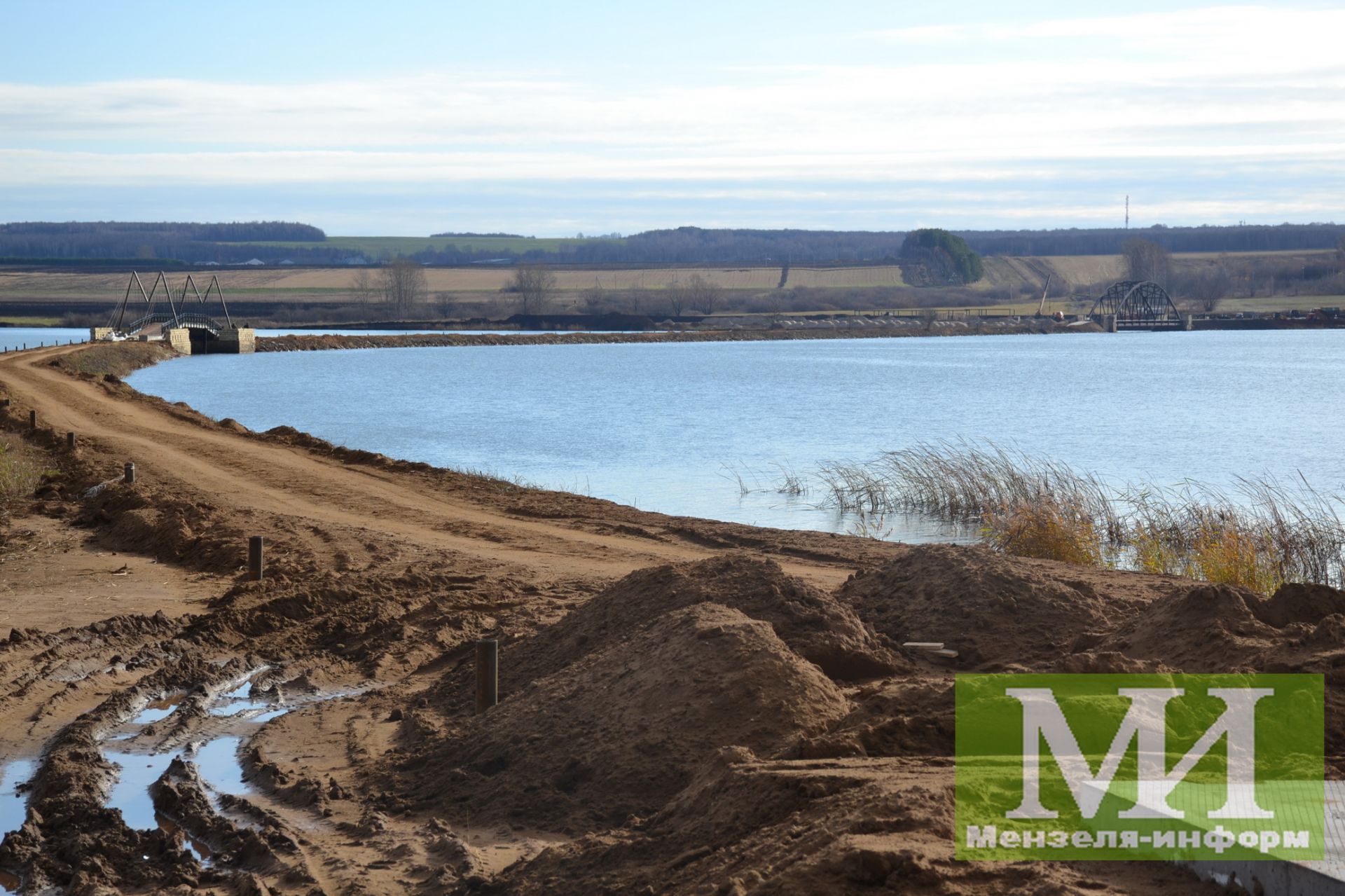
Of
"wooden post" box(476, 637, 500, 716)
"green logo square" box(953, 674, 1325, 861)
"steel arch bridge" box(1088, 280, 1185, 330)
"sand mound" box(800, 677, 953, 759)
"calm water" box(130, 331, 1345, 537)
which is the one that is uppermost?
"steel arch bridge" box(1088, 280, 1185, 330)

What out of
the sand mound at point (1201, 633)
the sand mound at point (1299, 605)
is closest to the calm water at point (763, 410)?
the sand mound at point (1299, 605)

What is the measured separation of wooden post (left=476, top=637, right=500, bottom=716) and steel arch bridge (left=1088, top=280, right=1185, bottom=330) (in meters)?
175

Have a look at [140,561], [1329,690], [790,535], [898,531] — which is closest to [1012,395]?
[898,531]

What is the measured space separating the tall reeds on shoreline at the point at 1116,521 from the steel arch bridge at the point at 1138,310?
15469 cm

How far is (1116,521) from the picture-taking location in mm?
22531

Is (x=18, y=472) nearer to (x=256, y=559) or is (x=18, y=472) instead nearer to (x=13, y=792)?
(x=256, y=559)

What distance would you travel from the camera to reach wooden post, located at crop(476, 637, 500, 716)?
10.7 metres

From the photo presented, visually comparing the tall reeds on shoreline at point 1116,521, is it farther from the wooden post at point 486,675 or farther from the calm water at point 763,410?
the wooden post at point 486,675

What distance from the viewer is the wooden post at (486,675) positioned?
1067cm

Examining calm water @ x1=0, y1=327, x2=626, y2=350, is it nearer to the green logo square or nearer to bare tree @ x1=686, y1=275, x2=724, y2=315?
bare tree @ x1=686, y1=275, x2=724, y2=315

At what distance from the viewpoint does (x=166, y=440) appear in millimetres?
33812

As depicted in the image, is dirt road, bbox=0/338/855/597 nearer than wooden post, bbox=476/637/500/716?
No

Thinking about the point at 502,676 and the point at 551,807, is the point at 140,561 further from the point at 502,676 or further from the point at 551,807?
the point at 551,807

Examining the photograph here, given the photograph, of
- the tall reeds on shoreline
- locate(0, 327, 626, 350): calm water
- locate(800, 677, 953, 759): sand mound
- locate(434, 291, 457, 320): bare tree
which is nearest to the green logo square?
locate(800, 677, 953, 759): sand mound
